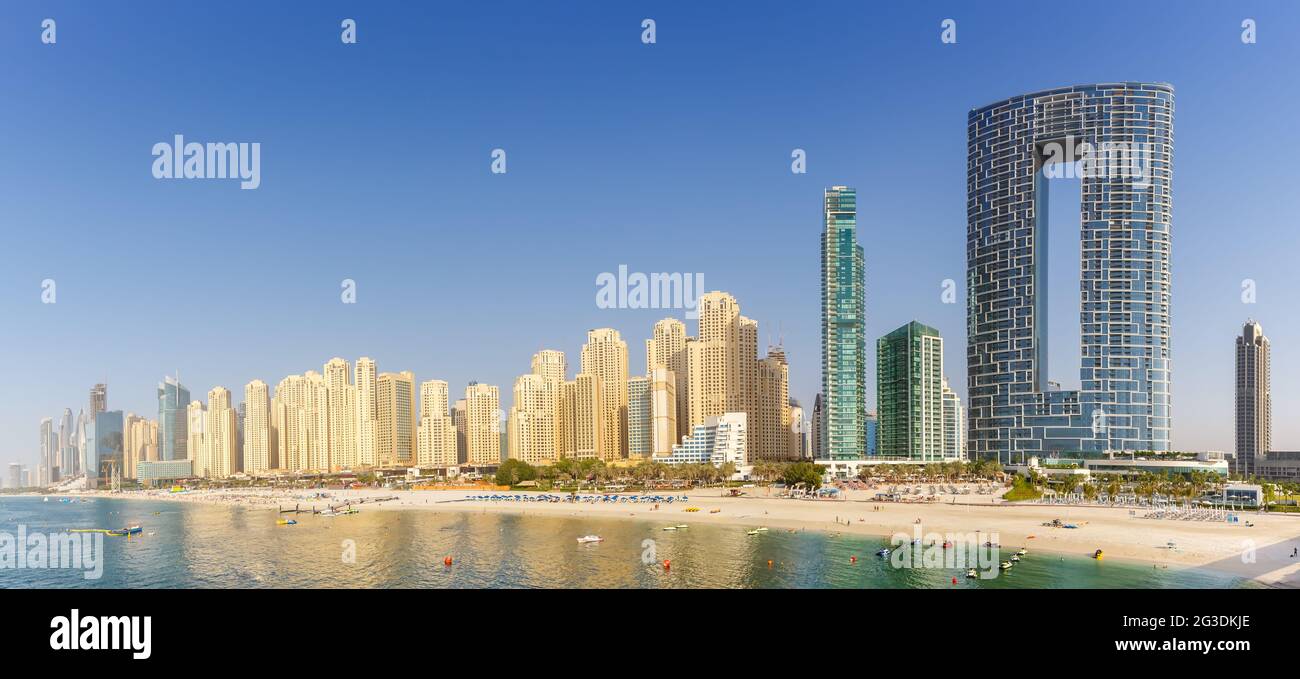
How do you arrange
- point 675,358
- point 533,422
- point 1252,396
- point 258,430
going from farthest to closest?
point 258,430, point 675,358, point 533,422, point 1252,396

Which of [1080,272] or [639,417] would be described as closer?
[1080,272]

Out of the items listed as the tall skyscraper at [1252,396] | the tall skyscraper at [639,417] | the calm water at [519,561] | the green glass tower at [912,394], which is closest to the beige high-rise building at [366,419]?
the tall skyscraper at [639,417]

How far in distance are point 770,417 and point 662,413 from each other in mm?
16703

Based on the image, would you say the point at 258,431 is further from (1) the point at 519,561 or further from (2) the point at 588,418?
(1) the point at 519,561

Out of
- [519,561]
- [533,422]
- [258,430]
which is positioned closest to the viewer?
[519,561]

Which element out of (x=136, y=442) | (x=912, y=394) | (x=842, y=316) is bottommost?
(x=136, y=442)

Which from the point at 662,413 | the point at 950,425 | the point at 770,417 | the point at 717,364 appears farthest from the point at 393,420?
the point at 950,425

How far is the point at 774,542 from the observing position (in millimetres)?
36094

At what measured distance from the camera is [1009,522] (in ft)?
131

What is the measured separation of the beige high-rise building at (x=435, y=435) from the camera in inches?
4454

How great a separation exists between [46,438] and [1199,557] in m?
137

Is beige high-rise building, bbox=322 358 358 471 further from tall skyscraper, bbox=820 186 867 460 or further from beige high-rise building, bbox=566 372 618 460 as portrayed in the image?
tall skyscraper, bbox=820 186 867 460

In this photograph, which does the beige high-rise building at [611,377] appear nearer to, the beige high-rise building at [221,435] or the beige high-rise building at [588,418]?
the beige high-rise building at [588,418]
